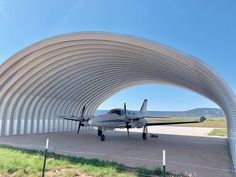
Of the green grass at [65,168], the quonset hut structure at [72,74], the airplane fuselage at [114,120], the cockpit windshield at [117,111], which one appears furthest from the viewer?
the cockpit windshield at [117,111]

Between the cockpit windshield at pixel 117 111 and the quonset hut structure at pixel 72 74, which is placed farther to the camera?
the cockpit windshield at pixel 117 111

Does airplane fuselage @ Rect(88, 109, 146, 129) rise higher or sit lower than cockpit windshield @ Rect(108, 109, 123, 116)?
lower

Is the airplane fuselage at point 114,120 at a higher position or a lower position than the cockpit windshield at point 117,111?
lower

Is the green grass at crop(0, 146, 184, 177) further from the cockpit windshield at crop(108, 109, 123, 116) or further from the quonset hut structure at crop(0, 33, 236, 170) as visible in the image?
the cockpit windshield at crop(108, 109, 123, 116)

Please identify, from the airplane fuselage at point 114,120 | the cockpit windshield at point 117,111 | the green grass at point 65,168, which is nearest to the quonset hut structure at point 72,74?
the cockpit windshield at point 117,111

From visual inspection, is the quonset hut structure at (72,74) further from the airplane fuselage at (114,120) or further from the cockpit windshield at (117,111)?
the airplane fuselage at (114,120)

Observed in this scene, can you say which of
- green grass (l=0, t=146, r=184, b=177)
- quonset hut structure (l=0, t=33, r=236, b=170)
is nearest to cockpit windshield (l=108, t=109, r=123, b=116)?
quonset hut structure (l=0, t=33, r=236, b=170)

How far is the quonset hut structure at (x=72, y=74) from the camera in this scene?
15966mm

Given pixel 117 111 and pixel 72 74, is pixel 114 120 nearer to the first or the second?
pixel 117 111

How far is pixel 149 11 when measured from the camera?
684 inches

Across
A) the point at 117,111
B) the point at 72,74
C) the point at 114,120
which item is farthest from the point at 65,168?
the point at 72,74

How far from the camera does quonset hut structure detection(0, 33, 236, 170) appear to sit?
1597cm

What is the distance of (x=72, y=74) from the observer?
78.3 feet

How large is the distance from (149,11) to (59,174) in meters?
12.3
